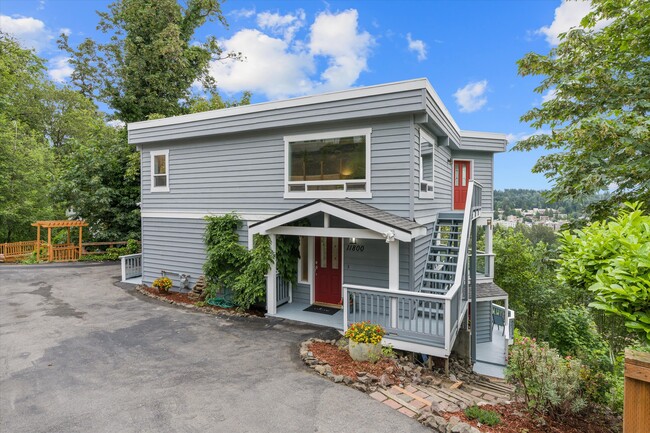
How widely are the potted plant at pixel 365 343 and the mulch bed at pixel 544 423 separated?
162cm

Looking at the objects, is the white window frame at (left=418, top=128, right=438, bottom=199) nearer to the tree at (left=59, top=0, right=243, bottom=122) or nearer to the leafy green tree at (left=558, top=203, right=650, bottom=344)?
the leafy green tree at (left=558, top=203, right=650, bottom=344)

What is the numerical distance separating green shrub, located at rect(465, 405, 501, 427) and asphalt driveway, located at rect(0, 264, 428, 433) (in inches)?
27.3

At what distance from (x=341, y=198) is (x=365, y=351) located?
3742 millimetres

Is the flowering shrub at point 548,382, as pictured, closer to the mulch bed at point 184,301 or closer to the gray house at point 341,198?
the gray house at point 341,198

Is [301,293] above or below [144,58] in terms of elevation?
below

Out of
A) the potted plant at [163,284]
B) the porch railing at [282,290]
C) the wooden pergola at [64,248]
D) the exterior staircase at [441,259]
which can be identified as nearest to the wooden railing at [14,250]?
the wooden pergola at [64,248]

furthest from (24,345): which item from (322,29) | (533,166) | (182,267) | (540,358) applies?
(322,29)

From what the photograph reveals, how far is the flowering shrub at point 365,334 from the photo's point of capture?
562cm

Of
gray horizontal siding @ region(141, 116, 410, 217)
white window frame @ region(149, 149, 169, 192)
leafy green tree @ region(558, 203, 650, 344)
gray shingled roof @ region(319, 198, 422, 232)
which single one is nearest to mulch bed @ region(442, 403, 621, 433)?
leafy green tree @ region(558, 203, 650, 344)

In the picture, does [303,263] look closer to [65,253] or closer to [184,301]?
[184,301]

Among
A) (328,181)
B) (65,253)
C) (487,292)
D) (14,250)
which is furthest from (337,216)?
(14,250)

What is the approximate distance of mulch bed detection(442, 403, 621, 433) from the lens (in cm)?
394

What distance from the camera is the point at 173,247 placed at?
10875mm

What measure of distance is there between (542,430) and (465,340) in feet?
14.9
